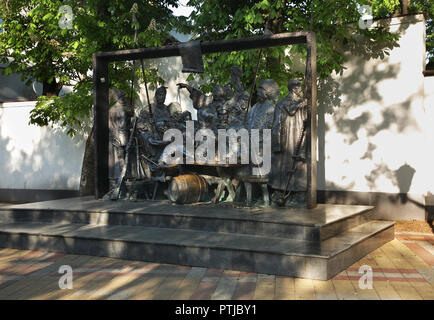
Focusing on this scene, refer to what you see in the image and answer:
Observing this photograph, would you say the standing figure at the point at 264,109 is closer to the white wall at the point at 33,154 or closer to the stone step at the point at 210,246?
the stone step at the point at 210,246

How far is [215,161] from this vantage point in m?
9.09

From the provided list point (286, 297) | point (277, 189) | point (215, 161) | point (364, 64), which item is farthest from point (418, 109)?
point (286, 297)

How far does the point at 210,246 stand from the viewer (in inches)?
268

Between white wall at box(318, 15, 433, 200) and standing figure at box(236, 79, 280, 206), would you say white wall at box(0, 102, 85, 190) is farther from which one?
standing figure at box(236, 79, 280, 206)

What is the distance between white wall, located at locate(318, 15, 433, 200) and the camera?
11281 mm

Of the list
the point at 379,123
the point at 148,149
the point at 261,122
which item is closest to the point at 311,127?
the point at 261,122

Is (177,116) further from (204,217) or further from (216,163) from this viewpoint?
(204,217)

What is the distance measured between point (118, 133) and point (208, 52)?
8.73 ft

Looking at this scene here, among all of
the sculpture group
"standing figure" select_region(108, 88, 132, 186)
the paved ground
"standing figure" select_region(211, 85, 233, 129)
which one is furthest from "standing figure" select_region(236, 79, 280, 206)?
"standing figure" select_region(108, 88, 132, 186)

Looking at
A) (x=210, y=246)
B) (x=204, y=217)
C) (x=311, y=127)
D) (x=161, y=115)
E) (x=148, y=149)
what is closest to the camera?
Result: (x=210, y=246)

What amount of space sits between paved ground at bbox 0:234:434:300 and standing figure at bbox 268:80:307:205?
6.34 feet

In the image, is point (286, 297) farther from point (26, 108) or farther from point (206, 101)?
point (26, 108)

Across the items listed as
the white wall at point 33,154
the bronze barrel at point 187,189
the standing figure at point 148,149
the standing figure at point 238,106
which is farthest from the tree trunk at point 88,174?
the standing figure at point 238,106

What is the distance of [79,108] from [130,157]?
2787 millimetres
